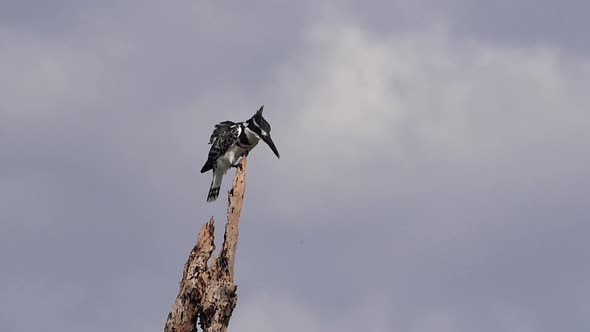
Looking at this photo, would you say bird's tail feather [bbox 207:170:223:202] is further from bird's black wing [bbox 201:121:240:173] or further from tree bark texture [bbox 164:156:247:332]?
tree bark texture [bbox 164:156:247:332]

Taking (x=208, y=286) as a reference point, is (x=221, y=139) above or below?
above

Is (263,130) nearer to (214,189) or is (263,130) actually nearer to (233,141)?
(233,141)

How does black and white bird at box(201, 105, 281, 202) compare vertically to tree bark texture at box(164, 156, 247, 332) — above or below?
above

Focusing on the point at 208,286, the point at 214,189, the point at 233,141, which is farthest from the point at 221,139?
the point at 208,286

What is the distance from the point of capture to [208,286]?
59.0ft

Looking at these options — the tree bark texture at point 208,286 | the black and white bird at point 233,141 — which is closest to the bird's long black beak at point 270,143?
the black and white bird at point 233,141

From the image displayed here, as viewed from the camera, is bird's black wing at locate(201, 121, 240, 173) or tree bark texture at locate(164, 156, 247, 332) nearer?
tree bark texture at locate(164, 156, 247, 332)

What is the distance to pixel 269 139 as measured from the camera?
2400 cm

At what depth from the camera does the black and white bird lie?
24.0 m

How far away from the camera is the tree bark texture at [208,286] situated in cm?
1772

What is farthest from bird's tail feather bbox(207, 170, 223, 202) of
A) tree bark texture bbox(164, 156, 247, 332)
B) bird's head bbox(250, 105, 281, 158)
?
tree bark texture bbox(164, 156, 247, 332)

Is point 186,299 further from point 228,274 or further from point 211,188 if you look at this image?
point 211,188

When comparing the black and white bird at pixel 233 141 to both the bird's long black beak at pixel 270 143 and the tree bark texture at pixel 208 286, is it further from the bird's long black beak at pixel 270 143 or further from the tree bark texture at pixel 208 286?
the tree bark texture at pixel 208 286

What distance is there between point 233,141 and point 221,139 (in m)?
0.47
